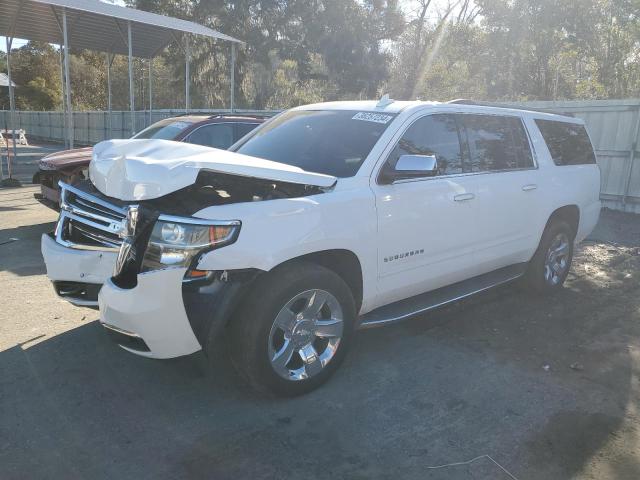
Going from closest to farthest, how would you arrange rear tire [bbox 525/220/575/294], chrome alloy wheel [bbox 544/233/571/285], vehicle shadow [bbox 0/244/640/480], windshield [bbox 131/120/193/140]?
vehicle shadow [bbox 0/244/640/480] → rear tire [bbox 525/220/575/294] → chrome alloy wheel [bbox 544/233/571/285] → windshield [bbox 131/120/193/140]

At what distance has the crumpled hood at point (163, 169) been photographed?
301 centimetres

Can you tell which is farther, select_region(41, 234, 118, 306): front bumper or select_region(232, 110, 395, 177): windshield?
select_region(232, 110, 395, 177): windshield

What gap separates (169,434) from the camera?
3.09 meters

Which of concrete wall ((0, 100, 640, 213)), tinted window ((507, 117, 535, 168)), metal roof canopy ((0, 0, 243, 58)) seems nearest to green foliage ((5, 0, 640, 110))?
metal roof canopy ((0, 0, 243, 58))

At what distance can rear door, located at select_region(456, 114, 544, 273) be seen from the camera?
4.59m

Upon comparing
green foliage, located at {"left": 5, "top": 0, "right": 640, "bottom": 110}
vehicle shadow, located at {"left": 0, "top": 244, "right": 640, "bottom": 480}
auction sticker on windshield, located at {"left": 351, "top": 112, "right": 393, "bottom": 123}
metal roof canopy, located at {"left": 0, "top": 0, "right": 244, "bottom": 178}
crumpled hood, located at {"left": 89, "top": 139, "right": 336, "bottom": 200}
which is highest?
green foliage, located at {"left": 5, "top": 0, "right": 640, "bottom": 110}

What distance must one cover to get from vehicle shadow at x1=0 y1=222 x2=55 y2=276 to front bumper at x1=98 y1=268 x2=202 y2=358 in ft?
11.8

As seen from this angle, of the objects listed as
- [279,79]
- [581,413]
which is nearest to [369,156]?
[581,413]

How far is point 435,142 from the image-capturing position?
169 inches

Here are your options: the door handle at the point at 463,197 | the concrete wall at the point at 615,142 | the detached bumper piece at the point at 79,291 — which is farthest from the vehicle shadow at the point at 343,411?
the concrete wall at the point at 615,142

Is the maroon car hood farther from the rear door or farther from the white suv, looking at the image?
the rear door

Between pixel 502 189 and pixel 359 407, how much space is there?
2391 millimetres

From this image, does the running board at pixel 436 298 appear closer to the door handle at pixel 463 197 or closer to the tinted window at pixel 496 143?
the door handle at pixel 463 197

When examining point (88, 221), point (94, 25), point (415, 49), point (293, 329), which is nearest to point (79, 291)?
point (88, 221)
